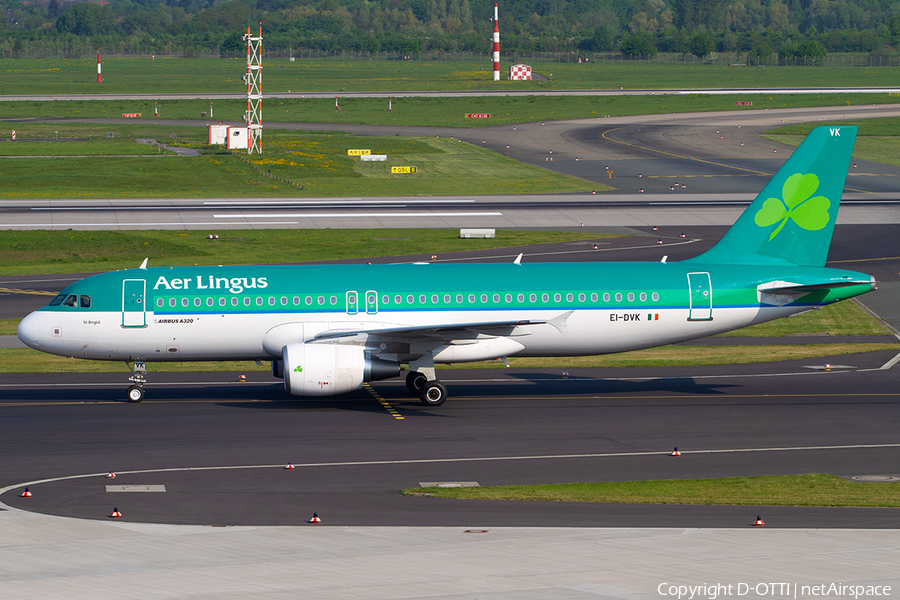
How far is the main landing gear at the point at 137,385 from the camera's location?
1473 inches

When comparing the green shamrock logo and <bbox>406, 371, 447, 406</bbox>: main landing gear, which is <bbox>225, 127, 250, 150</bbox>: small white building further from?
the green shamrock logo

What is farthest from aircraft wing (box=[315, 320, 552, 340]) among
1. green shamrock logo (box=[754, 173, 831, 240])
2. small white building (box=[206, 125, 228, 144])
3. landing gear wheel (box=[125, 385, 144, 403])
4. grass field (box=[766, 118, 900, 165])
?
small white building (box=[206, 125, 228, 144])

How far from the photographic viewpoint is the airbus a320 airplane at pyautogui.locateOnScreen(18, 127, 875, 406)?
1427 inches

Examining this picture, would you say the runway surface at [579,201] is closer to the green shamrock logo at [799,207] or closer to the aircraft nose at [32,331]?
the green shamrock logo at [799,207]

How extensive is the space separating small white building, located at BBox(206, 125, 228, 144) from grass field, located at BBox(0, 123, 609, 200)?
6.64 ft

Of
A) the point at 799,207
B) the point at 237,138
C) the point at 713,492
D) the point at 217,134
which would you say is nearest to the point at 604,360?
the point at 799,207

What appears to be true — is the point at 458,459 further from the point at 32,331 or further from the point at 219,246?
the point at 219,246

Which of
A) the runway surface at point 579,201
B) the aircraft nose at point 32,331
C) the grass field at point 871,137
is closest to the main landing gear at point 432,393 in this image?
the aircraft nose at point 32,331

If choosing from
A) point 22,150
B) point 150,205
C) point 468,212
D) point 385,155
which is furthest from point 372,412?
point 22,150

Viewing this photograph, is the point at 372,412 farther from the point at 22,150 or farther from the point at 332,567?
the point at 22,150

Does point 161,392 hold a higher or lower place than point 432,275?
lower

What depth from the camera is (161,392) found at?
39.5 meters

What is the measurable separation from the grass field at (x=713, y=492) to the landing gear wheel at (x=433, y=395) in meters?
8.90

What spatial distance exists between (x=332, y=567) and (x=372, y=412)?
15.4 metres
